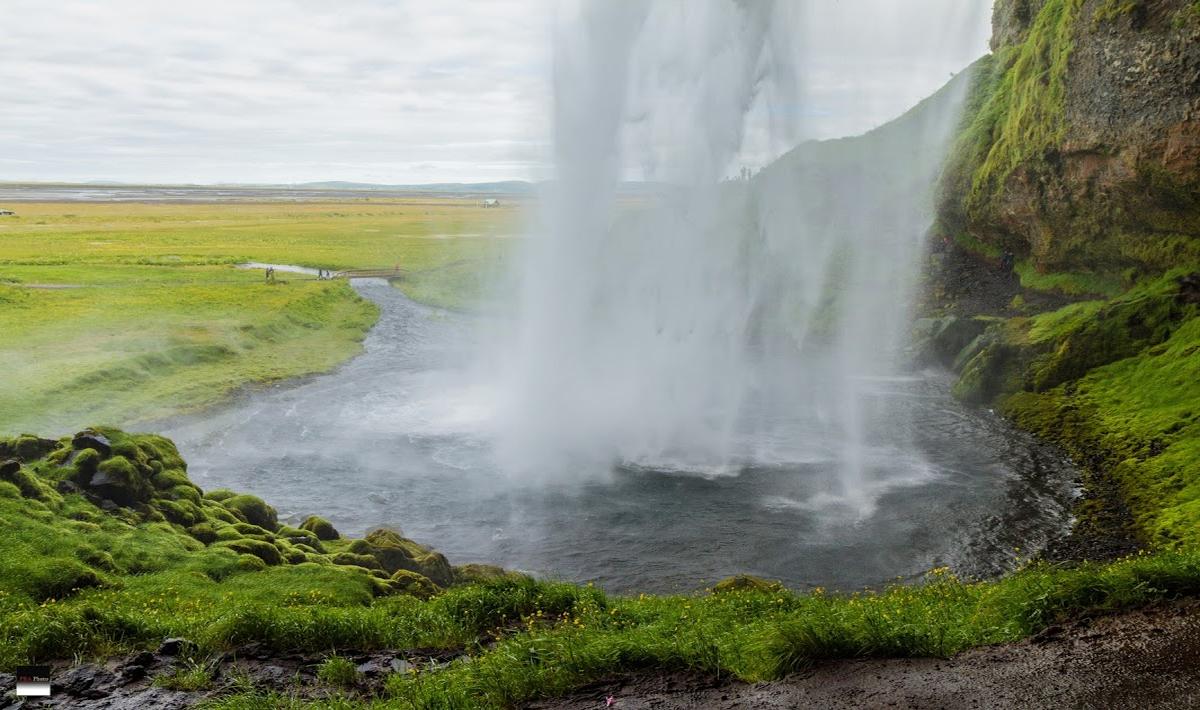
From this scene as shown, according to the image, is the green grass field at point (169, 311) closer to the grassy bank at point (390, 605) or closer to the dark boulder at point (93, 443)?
the dark boulder at point (93, 443)

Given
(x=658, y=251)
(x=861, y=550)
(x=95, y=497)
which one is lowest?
(x=861, y=550)

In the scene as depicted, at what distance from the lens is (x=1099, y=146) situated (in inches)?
1526

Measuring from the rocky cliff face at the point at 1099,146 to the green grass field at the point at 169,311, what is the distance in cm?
3217

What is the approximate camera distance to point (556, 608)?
1394cm

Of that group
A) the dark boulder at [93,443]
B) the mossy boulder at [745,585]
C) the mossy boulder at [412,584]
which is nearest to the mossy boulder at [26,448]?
the dark boulder at [93,443]

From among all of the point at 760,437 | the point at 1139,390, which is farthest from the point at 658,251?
the point at 1139,390

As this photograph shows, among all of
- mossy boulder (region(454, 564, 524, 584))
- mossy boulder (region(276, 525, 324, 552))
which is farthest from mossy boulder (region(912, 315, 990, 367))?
mossy boulder (region(276, 525, 324, 552))

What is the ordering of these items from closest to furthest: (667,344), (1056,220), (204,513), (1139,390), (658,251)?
1. (204,513)
2. (1139,390)
3. (667,344)
4. (658,251)
5. (1056,220)

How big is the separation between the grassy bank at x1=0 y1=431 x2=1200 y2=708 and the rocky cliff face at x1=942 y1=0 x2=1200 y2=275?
78.9ft

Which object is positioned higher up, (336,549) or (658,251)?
(658,251)

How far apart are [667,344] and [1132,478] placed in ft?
58.4

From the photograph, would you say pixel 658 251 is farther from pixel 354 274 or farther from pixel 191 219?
pixel 191 219

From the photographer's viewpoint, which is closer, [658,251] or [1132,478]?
[1132,478]

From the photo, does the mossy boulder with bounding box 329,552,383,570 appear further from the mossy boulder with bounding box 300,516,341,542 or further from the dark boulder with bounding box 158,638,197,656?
the dark boulder with bounding box 158,638,197,656
